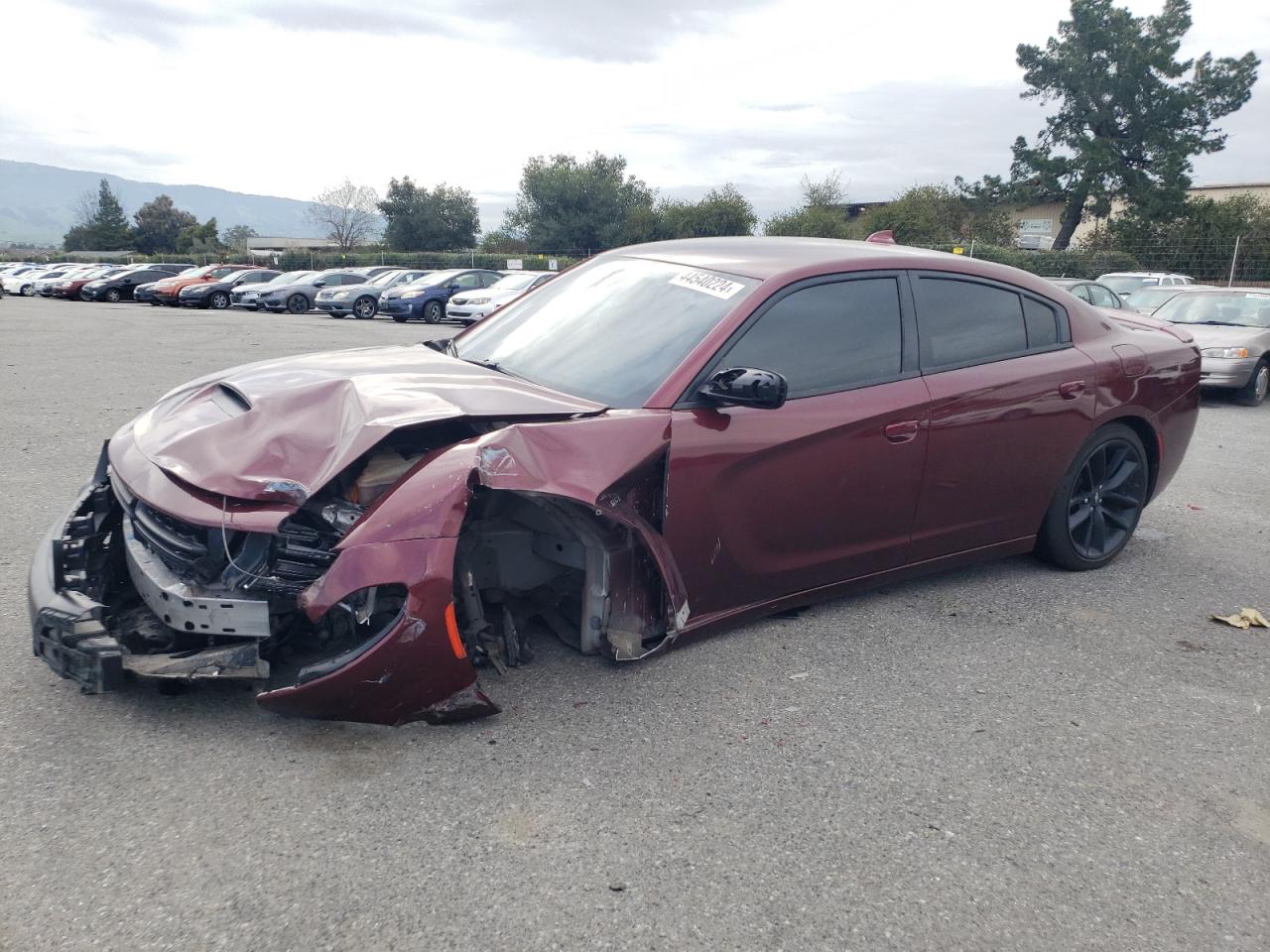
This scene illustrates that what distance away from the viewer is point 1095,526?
4.75 m

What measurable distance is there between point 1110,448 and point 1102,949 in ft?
10.0

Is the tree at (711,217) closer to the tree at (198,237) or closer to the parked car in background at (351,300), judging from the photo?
the parked car in background at (351,300)

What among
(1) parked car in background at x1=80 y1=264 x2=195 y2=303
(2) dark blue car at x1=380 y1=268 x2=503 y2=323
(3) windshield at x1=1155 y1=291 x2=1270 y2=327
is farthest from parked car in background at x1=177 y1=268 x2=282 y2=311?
(3) windshield at x1=1155 y1=291 x2=1270 y2=327

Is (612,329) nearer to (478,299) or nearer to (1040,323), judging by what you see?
(1040,323)

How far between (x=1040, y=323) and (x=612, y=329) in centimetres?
208

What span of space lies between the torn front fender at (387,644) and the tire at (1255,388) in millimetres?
11436

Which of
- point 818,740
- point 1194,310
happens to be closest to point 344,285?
point 1194,310

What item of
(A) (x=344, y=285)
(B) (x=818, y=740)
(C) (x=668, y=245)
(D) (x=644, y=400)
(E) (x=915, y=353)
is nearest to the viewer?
(B) (x=818, y=740)

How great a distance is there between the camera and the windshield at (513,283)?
2370 centimetres

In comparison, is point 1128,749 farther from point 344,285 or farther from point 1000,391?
point 344,285

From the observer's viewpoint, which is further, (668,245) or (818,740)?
(668,245)

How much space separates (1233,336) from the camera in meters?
11.2

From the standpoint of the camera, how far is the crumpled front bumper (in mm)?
2713

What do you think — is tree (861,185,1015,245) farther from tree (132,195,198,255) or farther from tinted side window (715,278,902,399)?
tree (132,195,198,255)
